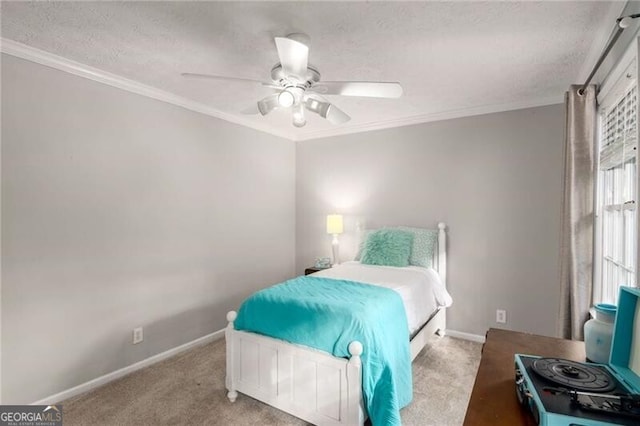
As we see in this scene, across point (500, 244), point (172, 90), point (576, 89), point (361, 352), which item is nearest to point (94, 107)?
point (172, 90)

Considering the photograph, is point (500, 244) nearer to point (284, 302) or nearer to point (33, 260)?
point (284, 302)

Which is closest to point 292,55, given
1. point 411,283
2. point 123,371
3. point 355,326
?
point 355,326

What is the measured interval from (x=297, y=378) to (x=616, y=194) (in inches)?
87.8

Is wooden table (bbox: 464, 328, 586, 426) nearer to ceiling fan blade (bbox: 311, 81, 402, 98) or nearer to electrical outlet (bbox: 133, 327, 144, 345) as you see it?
ceiling fan blade (bbox: 311, 81, 402, 98)

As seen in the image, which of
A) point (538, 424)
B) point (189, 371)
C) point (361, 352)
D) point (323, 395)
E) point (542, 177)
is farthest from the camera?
point (542, 177)

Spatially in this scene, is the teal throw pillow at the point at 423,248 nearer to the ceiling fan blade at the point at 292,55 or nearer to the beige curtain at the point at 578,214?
the beige curtain at the point at 578,214

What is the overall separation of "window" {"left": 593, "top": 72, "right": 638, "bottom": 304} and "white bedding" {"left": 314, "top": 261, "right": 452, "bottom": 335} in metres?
1.15

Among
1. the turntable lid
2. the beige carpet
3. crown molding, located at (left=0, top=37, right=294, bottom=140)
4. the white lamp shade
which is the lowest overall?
the beige carpet

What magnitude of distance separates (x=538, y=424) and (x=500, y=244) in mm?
2623

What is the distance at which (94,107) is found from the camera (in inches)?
94.7

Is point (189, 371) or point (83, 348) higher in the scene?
point (83, 348)

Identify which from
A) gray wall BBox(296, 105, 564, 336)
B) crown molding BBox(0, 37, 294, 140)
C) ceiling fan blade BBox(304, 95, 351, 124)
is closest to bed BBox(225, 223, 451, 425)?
gray wall BBox(296, 105, 564, 336)

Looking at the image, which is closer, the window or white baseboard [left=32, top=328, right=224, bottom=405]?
the window

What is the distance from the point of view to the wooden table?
887 millimetres
